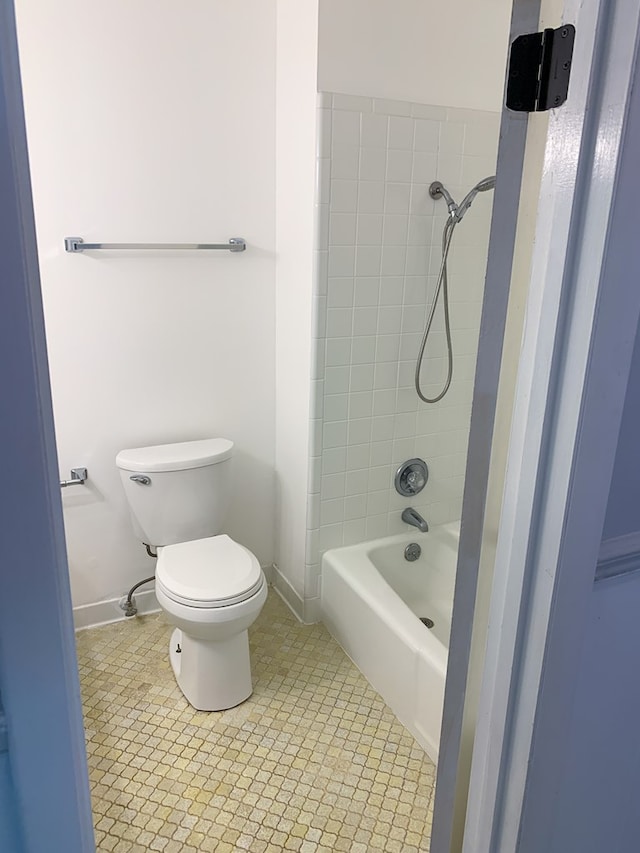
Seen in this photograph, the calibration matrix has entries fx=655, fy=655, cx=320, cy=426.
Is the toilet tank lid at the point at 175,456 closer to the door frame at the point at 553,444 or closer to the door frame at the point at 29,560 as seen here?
the door frame at the point at 553,444

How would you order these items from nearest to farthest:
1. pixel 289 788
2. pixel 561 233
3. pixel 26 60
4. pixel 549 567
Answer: pixel 561 233
pixel 549 567
pixel 289 788
pixel 26 60

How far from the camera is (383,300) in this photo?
89.0 inches

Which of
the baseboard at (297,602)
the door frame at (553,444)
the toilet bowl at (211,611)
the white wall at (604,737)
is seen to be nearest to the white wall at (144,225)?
the toilet bowl at (211,611)

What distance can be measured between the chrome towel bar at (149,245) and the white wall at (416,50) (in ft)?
1.92

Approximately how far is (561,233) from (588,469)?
0.30 meters

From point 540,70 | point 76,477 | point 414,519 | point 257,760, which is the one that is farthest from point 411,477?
point 540,70

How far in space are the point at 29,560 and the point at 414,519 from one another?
2.00 meters

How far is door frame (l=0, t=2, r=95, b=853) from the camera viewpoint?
573 millimetres

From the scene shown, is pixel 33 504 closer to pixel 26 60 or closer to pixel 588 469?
pixel 588 469

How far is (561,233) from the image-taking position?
31.6 inches

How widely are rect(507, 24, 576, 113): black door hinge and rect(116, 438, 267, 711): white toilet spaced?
156 cm

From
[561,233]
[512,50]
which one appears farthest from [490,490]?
[512,50]

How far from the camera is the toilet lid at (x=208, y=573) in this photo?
196cm

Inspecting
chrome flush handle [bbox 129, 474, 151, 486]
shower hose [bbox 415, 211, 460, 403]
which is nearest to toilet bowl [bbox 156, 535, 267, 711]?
chrome flush handle [bbox 129, 474, 151, 486]
